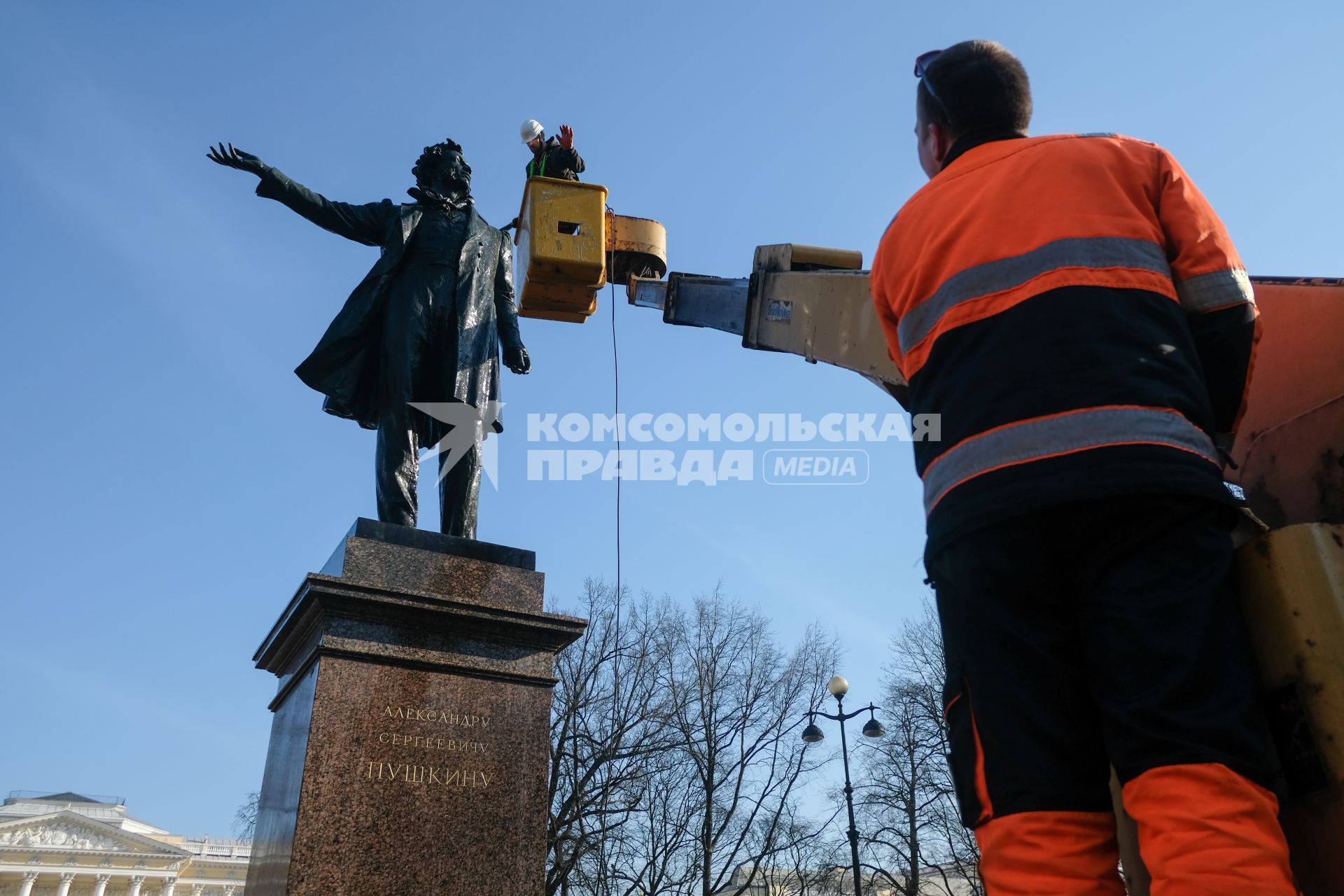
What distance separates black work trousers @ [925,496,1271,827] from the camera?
5.03 feet

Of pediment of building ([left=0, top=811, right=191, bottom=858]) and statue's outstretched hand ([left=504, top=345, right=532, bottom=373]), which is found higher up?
pediment of building ([left=0, top=811, right=191, bottom=858])

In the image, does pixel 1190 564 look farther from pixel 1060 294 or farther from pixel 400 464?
pixel 400 464

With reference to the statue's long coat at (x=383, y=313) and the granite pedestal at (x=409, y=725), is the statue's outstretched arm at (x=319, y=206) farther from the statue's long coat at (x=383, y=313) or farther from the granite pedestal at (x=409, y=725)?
the granite pedestal at (x=409, y=725)

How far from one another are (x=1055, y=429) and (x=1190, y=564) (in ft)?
0.96

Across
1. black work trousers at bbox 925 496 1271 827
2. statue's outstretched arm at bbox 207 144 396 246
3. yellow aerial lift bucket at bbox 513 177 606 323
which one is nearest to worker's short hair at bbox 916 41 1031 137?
black work trousers at bbox 925 496 1271 827

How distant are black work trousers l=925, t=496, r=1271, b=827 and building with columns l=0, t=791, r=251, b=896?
76.8m

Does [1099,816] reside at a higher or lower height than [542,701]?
lower

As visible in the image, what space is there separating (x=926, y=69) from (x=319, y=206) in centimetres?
465

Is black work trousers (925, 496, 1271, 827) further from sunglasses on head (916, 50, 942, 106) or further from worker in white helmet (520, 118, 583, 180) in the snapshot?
worker in white helmet (520, 118, 583, 180)

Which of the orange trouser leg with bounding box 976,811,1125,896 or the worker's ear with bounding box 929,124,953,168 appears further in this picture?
the worker's ear with bounding box 929,124,953,168

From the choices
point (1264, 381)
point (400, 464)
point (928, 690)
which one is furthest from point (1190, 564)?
point (928, 690)

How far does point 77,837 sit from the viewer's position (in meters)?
70.7

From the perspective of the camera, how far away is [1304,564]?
65.0 inches

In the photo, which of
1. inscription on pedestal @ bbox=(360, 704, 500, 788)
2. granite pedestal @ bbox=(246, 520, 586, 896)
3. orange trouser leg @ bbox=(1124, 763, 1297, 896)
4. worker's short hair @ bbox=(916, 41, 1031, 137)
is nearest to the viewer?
orange trouser leg @ bbox=(1124, 763, 1297, 896)
